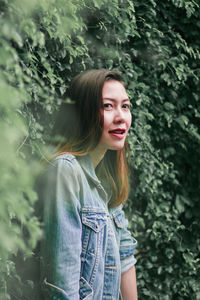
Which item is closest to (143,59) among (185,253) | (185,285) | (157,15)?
(157,15)

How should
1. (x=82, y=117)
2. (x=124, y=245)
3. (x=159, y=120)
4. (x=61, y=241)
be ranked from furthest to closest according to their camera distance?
(x=159, y=120), (x=124, y=245), (x=82, y=117), (x=61, y=241)

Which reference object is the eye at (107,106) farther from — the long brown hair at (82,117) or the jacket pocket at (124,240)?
the jacket pocket at (124,240)

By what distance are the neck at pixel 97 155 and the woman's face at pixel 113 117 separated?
0.02 metres

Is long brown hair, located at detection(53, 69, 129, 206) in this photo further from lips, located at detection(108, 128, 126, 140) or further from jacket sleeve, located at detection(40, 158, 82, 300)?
jacket sleeve, located at detection(40, 158, 82, 300)

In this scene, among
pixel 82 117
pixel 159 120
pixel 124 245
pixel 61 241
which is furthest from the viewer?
pixel 159 120

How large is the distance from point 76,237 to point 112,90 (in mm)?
625

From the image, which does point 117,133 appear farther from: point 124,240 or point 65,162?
point 124,240

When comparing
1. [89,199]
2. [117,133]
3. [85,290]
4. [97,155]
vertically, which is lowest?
[85,290]

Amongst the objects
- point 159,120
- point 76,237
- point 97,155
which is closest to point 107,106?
point 97,155

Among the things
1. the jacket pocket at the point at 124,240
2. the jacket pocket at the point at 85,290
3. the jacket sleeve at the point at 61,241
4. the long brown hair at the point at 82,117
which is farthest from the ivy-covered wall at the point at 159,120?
the jacket pocket at the point at 85,290

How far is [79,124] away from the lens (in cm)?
184

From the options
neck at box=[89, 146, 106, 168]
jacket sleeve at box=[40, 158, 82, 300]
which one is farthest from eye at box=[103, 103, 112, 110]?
jacket sleeve at box=[40, 158, 82, 300]

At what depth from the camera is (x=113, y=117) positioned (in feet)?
6.09

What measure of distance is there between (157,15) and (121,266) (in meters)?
1.79
